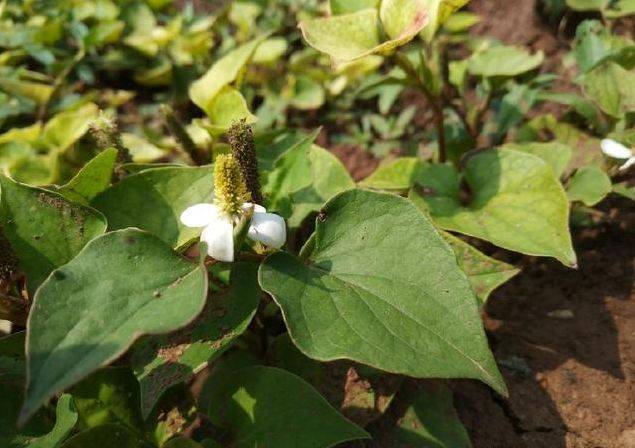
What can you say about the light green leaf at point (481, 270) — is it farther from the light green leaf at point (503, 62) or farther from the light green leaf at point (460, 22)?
the light green leaf at point (460, 22)

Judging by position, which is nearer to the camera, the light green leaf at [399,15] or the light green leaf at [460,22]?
the light green leaf at [399,15]

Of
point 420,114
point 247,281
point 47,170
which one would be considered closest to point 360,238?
point 247,281

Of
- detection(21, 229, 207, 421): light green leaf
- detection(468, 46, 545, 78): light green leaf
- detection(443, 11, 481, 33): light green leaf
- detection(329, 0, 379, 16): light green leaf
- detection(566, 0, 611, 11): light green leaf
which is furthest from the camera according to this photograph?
detection(443, 11, 481, 33): light green leaf

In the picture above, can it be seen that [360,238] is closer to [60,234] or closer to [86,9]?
[60,234]

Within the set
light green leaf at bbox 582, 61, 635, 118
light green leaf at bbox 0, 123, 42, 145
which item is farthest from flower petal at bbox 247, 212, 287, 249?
light green leaf at bbox 0, 123, 42, 145

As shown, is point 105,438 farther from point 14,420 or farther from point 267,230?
point 267,230

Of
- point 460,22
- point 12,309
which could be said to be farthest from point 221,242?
point 460,22

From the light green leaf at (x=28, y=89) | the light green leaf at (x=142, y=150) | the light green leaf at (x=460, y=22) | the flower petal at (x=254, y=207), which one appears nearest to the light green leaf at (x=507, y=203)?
the flower petal at (x=254, y=207)

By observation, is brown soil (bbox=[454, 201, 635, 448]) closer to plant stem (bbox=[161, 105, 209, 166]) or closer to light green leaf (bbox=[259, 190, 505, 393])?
light green leaf (bbox=[259, 190, 505, 393])
